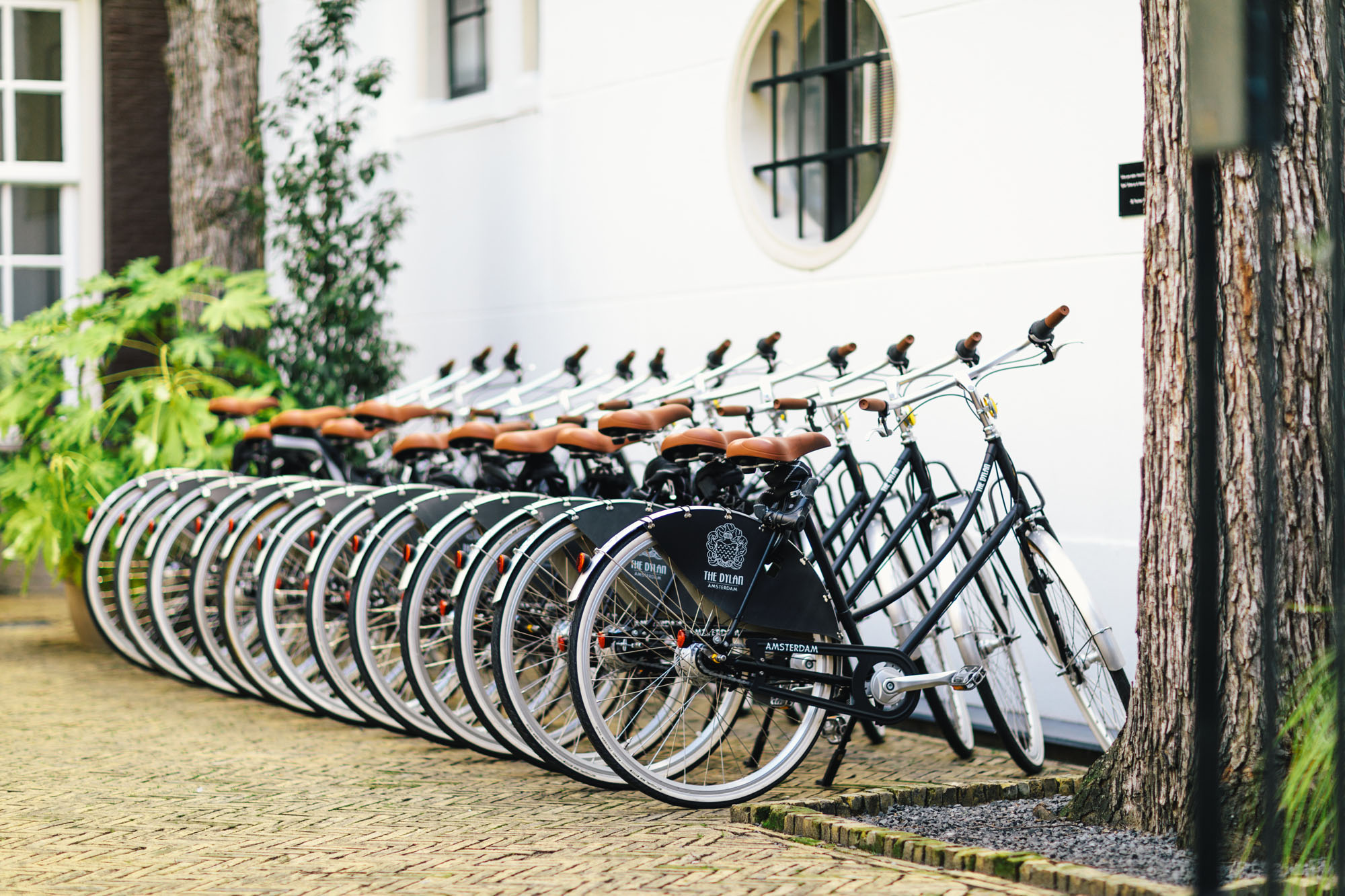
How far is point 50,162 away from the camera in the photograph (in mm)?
10258

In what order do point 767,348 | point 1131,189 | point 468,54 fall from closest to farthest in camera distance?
point 1131,189 → point 767,348 → point 468,54

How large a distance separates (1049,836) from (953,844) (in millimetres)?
259

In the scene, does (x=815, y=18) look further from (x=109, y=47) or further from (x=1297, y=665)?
(x=109, y=47)

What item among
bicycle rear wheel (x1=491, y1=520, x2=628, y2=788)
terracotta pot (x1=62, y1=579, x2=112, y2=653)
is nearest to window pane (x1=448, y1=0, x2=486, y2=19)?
terracotta pot (x1=62, y1=579, x2=112, y2=653)

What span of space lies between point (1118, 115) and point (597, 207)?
326 cm

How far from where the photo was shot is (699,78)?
7281mm

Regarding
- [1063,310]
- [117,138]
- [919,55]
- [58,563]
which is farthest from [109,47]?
[1063,310]

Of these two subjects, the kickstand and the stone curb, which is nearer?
the stone curb

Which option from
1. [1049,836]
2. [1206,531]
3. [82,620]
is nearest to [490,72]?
[82,620]

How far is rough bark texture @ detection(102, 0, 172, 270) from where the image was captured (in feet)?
33.8

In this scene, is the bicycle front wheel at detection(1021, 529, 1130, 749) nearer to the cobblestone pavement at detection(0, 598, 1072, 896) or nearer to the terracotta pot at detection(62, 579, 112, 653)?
the cobblestone pavement at detection(0, 598, 1072, 896)

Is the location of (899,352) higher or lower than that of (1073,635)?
higher

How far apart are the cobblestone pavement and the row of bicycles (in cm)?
15

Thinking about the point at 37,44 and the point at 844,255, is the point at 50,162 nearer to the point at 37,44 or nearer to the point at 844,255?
the point at 37,44
